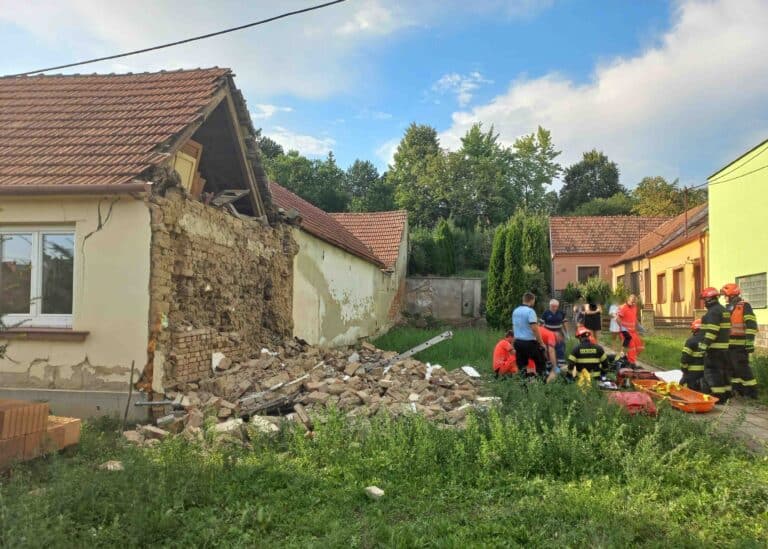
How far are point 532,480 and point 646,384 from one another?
16.0 feet

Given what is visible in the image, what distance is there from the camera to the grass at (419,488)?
11.7ft

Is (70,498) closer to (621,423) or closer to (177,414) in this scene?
(177,414)

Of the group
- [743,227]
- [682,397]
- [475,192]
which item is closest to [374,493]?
[682,397]

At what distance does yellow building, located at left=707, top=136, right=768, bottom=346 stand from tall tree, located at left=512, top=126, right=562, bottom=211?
3071cm

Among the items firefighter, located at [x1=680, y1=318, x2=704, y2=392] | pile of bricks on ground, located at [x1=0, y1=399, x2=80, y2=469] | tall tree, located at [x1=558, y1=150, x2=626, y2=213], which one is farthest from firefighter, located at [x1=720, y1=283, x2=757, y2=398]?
tall tree, located at [x1=558, y1=150, x2=626, y2=213]

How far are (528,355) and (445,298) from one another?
17537 millimetres

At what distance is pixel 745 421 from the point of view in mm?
6816

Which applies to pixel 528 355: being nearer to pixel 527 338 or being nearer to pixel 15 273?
pixel 527 338

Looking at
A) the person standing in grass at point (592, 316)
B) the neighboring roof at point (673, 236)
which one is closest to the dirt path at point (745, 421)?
the person standing in grass at point (592, 316)

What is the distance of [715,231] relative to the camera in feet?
48.0

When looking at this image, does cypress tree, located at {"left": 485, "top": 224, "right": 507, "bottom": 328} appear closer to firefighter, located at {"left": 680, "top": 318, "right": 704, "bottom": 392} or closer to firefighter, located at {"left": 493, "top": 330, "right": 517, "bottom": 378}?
firefighter, located at {"left": 493, "top": 330, "right": 517, "bottom": 378}

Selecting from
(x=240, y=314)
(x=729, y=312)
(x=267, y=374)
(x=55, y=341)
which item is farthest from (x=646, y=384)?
(x=55, y=341)

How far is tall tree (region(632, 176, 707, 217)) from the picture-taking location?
39719 mm

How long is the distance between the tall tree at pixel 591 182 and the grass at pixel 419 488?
4900 centimetres
